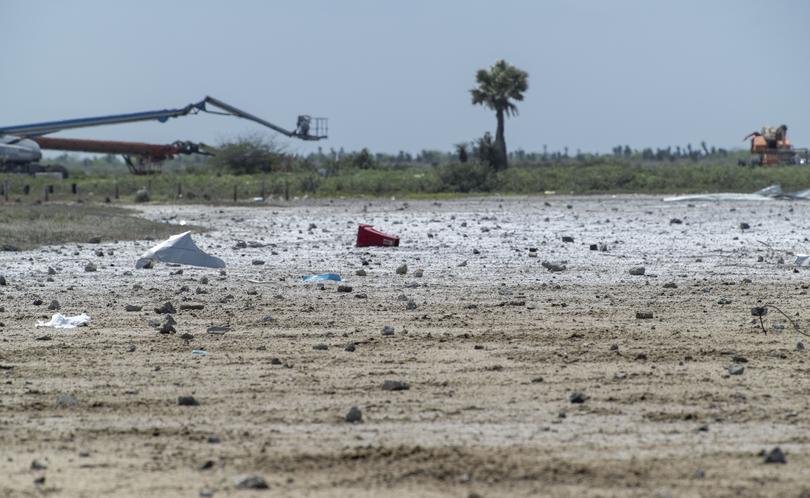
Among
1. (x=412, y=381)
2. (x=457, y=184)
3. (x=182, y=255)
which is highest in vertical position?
(x=182, y=255)

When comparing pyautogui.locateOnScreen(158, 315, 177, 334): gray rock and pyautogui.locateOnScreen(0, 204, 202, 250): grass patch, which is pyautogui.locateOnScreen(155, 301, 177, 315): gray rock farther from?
pyautogui.locateOnScreen(0, 204, 202, 250): grass patch

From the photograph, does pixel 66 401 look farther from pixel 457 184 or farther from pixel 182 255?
pixel 457 184

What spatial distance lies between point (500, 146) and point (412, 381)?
195 ft

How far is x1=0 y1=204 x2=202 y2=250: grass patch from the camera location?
2039 centimetres

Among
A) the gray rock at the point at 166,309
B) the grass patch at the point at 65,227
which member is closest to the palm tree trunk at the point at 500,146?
the grass patch at the point at 65,227

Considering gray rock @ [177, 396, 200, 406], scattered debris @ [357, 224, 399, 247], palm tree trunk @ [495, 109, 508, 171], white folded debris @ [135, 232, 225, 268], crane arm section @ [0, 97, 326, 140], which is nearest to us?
gray rock @ [177, 396, 200, 406]

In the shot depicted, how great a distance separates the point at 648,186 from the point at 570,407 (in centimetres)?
4588

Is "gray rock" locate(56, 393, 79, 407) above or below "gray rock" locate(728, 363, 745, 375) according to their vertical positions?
below

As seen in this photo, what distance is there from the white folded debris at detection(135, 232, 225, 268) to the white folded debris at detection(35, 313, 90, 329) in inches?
198

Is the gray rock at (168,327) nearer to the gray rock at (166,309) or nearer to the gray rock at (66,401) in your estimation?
the gray rock at (166,309)

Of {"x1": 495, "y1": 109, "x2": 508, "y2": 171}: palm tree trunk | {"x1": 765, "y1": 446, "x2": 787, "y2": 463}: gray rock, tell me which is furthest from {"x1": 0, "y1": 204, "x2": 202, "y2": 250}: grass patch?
{"x1": 495, "y1": 109, "x2": 508, "y2": 171}: palm tree trunk

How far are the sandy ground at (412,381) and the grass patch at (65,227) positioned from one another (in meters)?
3.50

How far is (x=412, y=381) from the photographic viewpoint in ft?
27.6

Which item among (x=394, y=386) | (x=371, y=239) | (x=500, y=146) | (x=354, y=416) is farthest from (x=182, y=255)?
(x=500, y=146)
